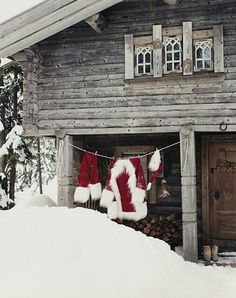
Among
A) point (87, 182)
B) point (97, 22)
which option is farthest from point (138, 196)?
point (97, 22)

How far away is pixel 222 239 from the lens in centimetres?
1034

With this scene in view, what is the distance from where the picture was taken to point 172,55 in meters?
9.00

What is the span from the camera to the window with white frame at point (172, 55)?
29.4 feet

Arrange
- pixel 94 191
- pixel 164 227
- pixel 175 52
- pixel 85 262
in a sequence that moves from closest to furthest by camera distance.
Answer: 1. pixel 85 262
2. pixel 175 52
3. pixel 94 191
4. pixel 164 227

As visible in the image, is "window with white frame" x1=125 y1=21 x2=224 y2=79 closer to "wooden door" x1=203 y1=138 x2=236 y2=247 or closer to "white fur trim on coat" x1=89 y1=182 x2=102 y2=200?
"wooden door" x1=203 y1=138 x2=236 y2=247

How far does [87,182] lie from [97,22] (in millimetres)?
3565

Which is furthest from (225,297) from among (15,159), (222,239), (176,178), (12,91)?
(12,91)

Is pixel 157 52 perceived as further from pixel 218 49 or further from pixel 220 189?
pixel 220 189

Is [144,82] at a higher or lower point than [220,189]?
higher

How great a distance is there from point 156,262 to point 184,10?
5.54 meters

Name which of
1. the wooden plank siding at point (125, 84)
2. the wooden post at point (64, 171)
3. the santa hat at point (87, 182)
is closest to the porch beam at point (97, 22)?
the wooden plank siding at point (125, 84)

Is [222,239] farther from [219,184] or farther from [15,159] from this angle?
[15,159]

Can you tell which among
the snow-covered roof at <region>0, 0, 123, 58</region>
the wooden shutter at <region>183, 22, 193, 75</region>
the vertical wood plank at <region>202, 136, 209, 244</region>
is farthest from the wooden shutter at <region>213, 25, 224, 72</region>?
the vertical wood plank at <region>202, 136, 209, 244</region>

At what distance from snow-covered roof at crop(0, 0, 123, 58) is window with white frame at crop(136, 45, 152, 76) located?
1.23 meters
